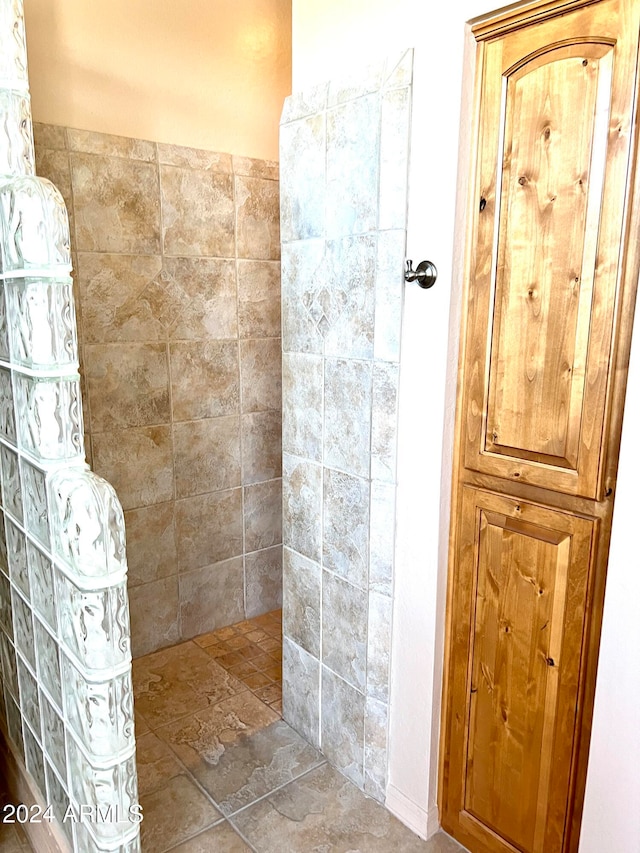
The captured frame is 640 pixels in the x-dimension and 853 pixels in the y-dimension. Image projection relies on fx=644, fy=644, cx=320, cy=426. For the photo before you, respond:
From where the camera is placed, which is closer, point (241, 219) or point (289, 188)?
point (289, 188)

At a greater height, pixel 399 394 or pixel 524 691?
pixel 399 394

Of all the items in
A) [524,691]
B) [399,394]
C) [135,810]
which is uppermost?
[399,394]

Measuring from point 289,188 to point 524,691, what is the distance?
1.40 meters

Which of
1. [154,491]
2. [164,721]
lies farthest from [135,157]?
[164,721]

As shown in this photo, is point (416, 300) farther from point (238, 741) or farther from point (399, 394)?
point (238, 741)

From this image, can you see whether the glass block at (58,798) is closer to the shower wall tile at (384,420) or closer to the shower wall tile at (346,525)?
the shower wall tile at (346,525)

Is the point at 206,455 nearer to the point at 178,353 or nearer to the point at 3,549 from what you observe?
the point at 178,353

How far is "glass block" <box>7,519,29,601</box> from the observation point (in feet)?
4.70

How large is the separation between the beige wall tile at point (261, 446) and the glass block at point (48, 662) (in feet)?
4.47

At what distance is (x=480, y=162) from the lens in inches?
53.8

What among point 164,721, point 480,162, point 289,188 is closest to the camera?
point 480,162

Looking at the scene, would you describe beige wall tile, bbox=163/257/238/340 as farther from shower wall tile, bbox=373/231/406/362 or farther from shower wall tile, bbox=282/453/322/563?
shower wall tile, bbox=373/231/406/362

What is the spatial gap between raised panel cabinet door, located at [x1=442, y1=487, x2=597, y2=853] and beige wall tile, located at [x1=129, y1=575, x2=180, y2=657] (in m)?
1.32

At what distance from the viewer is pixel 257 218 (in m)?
2.57
